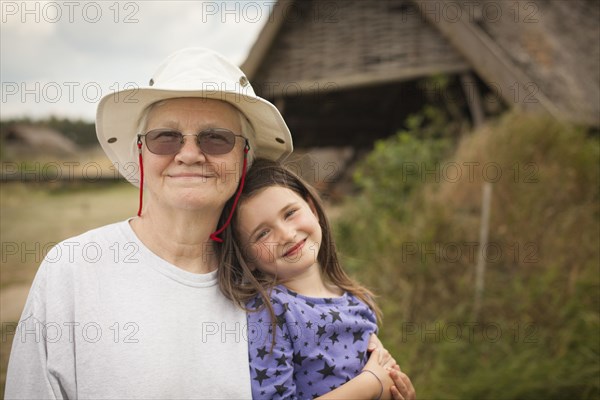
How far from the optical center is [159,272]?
6.57ft

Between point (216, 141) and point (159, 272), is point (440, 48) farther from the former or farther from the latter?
point (159, 272)

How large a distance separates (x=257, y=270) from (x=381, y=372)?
27.0 inches

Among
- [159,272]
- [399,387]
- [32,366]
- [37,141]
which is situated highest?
[159,272]

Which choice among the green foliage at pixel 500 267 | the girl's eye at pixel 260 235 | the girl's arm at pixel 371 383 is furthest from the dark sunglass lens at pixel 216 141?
the green foliage at pixel 500 267

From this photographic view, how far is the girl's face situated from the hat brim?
0.87 feet

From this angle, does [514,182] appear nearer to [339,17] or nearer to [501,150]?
[501,150]

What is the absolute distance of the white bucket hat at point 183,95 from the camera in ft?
6.57

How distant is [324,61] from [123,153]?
5918mm

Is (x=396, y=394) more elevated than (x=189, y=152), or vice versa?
(x=189, y=152)

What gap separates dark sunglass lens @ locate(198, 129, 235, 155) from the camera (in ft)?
6.74

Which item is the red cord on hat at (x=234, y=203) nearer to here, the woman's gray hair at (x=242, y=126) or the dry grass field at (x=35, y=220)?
the woman's gray hair at (x=242, y=126)

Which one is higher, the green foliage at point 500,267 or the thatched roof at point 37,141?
the green foliage at point 500,267

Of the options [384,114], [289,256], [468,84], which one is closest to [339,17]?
[468,84]

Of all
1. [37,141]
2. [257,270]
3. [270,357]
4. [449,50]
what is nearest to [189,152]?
[257,270]
